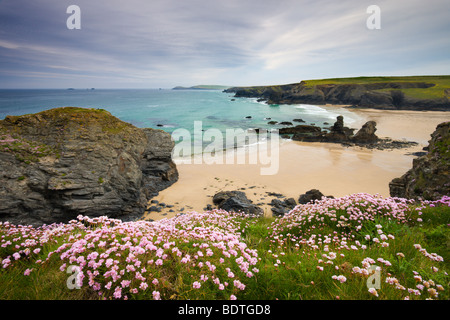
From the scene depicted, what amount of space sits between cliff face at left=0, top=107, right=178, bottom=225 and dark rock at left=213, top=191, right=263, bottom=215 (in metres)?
4.70

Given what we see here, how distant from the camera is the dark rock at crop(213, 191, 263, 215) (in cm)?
1181

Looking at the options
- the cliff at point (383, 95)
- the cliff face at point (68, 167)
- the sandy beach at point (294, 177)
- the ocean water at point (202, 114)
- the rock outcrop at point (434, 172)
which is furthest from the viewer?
the cliff at point (383, 95)

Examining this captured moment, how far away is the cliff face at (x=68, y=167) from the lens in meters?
9.27

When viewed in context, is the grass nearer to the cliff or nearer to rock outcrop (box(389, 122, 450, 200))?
rock outcrop (box(389, 122, 450, 200))

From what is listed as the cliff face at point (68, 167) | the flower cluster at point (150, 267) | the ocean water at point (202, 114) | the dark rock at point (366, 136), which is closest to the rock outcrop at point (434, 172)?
the flower cluster at point (150, 267)

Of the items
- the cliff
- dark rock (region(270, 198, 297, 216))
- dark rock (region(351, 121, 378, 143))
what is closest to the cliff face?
dark rock (region(270, 198, 297, 216))

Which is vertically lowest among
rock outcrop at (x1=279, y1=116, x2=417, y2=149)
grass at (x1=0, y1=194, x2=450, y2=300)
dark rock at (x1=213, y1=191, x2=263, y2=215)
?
dark rock at (x1=213, y1=191, x2=263, y2=215)

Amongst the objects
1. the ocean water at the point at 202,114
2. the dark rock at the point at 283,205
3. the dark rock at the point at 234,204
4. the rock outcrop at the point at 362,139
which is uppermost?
the ocean water at the point at 202,114

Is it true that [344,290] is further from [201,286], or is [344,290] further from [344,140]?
[344,140]

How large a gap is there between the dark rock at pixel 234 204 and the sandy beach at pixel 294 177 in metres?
0.70

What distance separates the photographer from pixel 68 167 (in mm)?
10391

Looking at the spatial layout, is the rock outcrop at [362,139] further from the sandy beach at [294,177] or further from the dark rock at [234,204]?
the dark rock at [234,204]

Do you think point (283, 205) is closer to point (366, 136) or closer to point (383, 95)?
point (366, 136)
